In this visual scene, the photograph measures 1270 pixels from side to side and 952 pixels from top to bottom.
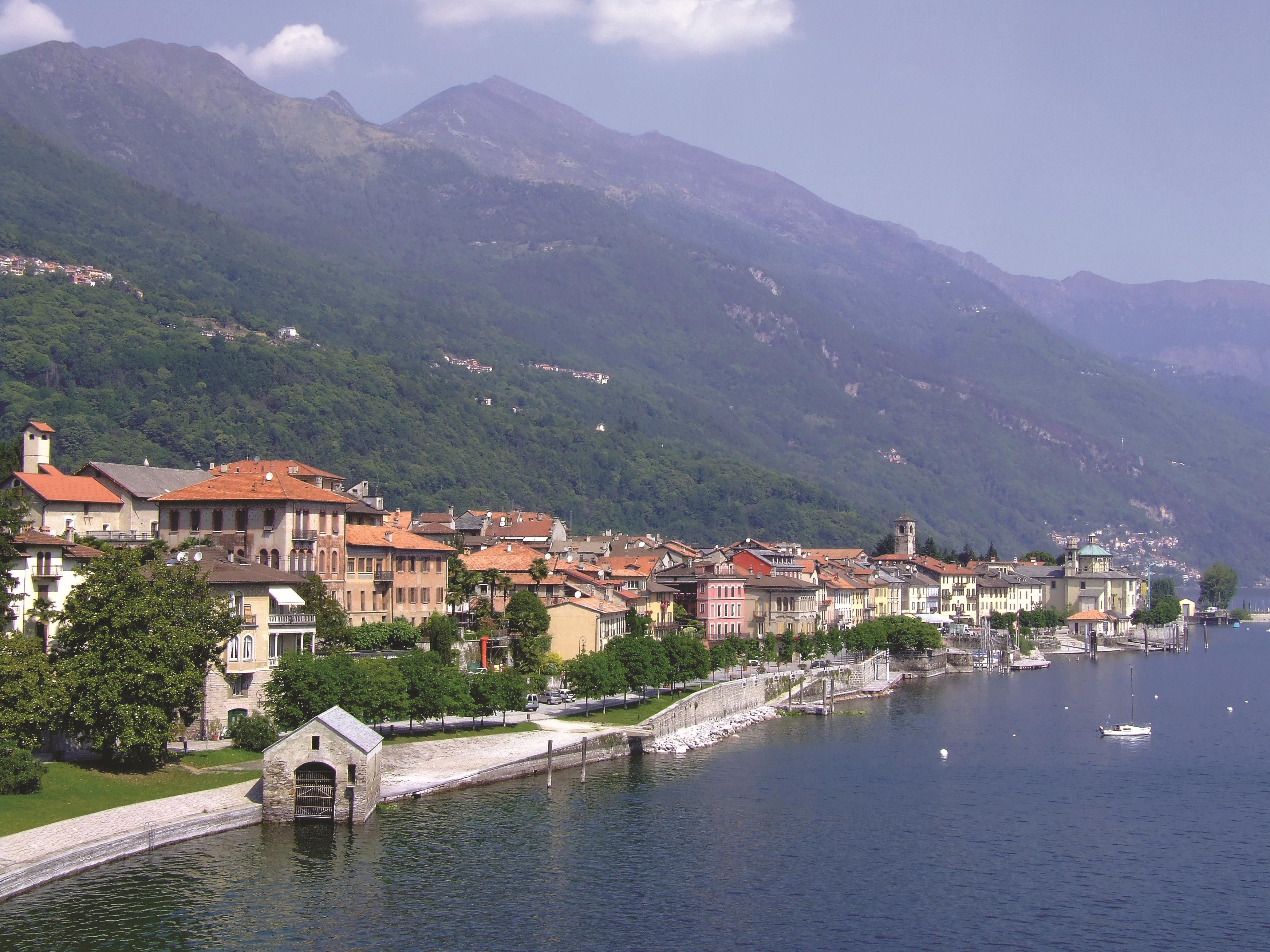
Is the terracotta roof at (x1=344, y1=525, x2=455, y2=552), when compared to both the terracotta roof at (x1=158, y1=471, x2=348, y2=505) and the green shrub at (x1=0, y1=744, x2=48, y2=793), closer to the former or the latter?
the terracotta roof at (x1=158, y1=471, x2=348, y2=505)

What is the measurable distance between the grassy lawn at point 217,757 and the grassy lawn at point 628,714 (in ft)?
86.6

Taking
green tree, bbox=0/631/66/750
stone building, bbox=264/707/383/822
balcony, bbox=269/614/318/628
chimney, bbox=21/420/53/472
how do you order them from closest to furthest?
1. green tree, bbox=0/631/66/750
2. stone building, bbox=264/707/383/822
3. balcony, bbox=269/614/318/628
4. chimney, bbox=21/420/53/472

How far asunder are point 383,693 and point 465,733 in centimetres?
853

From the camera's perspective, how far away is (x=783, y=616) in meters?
161

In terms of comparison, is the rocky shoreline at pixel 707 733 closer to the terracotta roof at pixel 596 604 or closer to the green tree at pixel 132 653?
the terracotta roof at pixel 596 604

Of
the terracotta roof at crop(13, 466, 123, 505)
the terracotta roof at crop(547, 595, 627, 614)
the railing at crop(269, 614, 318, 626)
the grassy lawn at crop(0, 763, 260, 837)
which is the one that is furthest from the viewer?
the terracotta roof at crop(547, 595, 627, 614)

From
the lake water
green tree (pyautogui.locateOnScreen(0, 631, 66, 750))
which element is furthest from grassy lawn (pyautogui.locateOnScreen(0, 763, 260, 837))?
the lake water

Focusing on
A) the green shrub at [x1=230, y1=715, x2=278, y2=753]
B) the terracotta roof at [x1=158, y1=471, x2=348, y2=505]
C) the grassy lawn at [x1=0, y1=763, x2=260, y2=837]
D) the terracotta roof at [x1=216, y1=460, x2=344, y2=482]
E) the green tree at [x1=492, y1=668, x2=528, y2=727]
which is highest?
the terracotta roof at [x1=216, y1=460, x2=344, y2=482]

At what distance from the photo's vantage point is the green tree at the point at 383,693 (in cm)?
7750

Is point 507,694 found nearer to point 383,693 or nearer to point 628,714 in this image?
point 383,693

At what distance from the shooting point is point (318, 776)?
66438 millimetres

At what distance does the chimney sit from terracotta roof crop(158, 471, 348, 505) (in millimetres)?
11992

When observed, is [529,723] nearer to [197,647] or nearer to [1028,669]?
[197,647]

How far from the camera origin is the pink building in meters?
147
